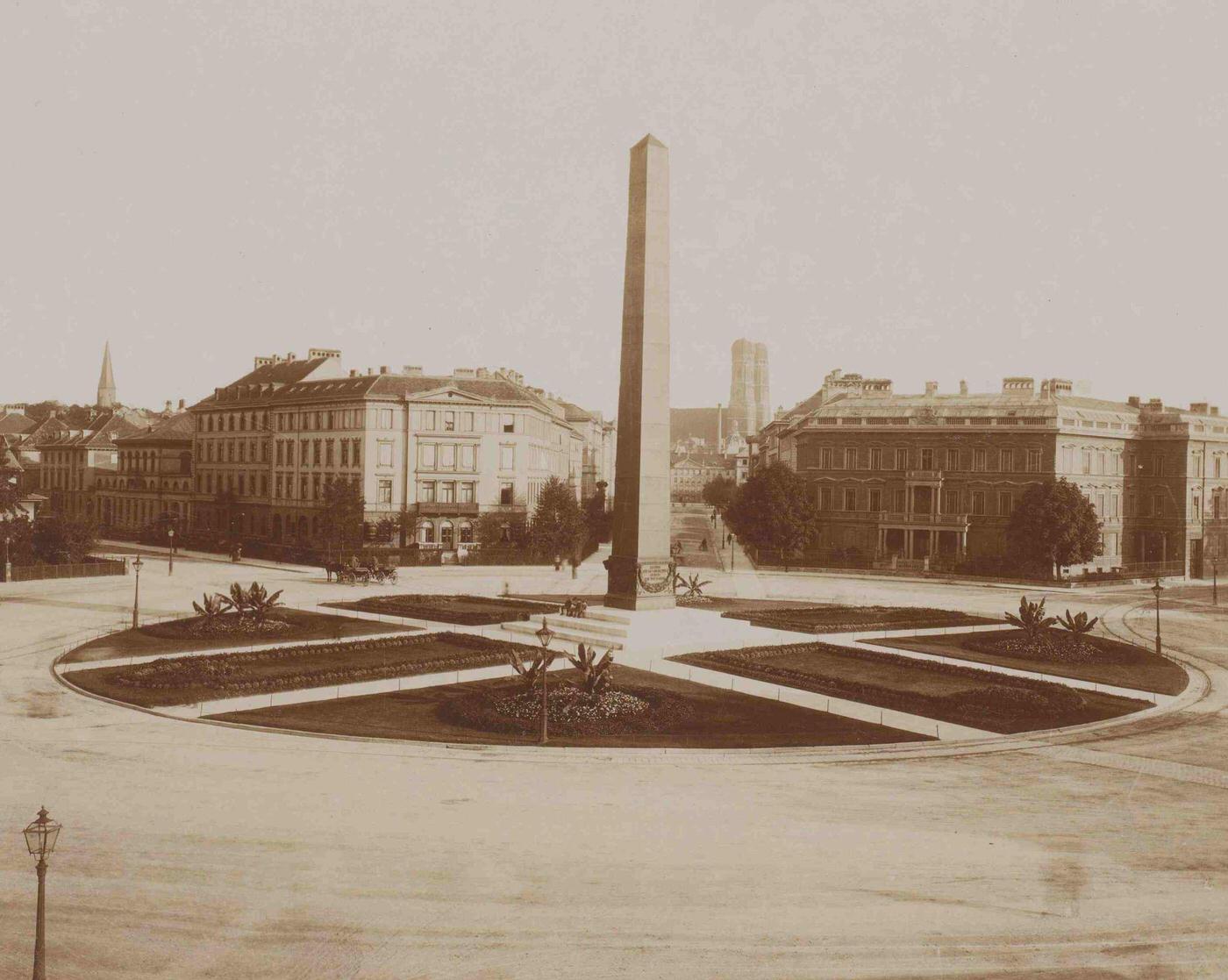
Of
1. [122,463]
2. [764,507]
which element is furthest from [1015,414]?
[122,463]

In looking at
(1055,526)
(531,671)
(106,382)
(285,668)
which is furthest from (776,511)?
(106,382)

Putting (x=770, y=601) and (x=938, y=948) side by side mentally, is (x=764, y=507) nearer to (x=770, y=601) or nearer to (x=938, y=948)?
(x=770, y=601)

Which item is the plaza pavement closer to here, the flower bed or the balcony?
the flower bed

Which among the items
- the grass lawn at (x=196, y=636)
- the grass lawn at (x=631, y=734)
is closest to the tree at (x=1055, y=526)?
the grass lawn at (x=196, y=636)

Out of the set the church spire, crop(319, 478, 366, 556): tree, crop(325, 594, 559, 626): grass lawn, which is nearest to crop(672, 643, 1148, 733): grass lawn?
crop(325, 594, 559, 626): grass lawn

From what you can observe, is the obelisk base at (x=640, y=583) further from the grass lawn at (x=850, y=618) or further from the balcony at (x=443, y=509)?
the balcony at (x=443, y=509)

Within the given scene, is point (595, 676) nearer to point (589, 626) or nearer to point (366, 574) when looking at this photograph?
point (589, 626)
